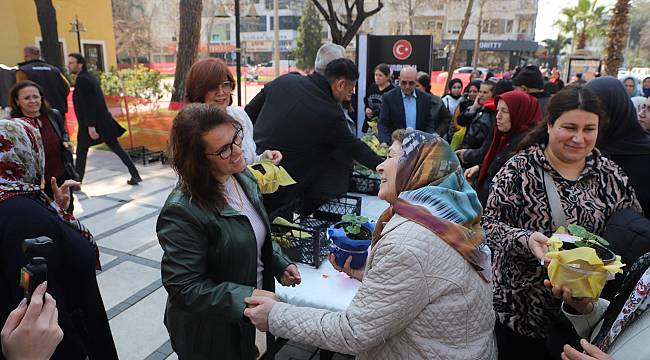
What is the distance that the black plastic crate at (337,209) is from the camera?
2762 mm

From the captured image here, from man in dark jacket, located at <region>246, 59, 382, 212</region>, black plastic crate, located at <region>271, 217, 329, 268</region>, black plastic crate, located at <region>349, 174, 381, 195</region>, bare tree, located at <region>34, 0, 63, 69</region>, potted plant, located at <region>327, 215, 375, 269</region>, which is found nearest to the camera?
potted plant, located at <region>327, 215, 375, 269</region>

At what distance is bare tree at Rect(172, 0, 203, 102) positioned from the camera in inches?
423

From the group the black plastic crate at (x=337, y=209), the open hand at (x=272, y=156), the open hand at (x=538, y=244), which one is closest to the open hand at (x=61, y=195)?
the open hand at (x=272, y=156)

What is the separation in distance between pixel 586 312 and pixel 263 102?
2.60 meters

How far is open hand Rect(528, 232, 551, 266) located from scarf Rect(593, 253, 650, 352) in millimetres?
289

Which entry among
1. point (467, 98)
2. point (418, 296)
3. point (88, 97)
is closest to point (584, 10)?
point (467, 98)

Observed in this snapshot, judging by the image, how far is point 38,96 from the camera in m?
4.25

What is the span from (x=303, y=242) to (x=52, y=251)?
113 cm

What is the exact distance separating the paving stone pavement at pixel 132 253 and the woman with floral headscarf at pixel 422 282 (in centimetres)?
161

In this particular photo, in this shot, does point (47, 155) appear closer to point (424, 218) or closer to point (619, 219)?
point (424, 218)

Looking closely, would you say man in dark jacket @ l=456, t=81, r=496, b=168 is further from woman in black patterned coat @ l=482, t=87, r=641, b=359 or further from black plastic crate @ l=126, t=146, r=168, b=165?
black plastic crate @ l=126, t=146, r=168, b=165

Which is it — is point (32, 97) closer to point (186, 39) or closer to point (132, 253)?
point (132, 253)

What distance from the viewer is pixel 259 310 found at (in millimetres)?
1466

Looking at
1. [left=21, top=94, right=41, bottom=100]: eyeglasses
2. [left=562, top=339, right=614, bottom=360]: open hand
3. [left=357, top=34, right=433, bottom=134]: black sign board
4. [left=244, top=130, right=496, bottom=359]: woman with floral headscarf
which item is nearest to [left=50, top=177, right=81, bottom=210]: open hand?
[left=244, top=130, right=496, bottom=359]: woman with floral headscarf
